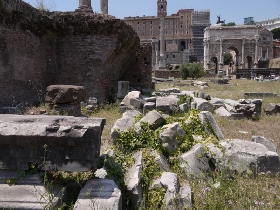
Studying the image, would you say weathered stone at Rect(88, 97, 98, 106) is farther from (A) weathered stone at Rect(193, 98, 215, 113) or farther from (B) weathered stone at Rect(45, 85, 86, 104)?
(A) weathered stone at Rect(193, 98, 215, 113)

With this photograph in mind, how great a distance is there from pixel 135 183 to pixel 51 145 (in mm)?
1072

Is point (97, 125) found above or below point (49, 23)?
below

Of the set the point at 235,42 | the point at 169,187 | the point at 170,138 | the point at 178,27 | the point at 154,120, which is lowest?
the point at 169,187

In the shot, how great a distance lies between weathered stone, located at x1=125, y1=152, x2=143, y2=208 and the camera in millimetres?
3473

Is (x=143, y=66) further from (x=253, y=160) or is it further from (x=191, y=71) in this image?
(x=191, y=71)

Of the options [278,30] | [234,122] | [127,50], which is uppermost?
[278,30]

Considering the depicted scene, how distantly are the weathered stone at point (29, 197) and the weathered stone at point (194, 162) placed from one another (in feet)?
6.17

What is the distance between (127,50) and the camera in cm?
1281

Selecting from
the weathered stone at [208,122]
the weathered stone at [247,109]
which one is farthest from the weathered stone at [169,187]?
the weathered stone at [247,109]

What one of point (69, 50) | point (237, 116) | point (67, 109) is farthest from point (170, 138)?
point (69, 50)

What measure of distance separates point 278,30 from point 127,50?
81854 millimetres

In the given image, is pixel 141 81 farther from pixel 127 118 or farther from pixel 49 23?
pixel 127 118

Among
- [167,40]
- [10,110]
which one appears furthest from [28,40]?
[167,40]

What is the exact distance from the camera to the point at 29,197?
122 inches
